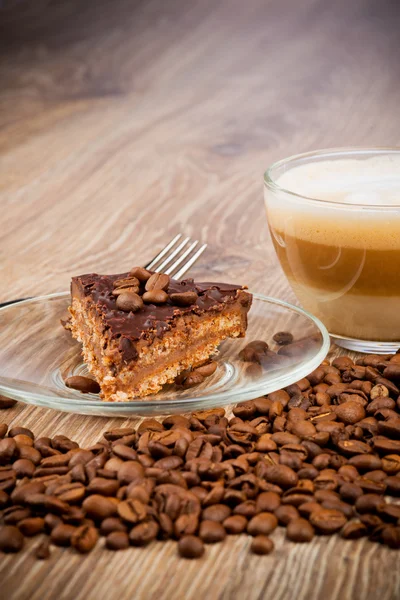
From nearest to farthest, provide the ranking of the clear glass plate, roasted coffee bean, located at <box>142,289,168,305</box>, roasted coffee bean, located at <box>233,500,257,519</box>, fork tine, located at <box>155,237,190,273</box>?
roasted coffee bean, located at <box>233,500,257,519</box> < the clear glass plate < roasted coffee bean, located at <box>142,289,168,305</box> < fork tine, located at <box>155,237,190,273</box>

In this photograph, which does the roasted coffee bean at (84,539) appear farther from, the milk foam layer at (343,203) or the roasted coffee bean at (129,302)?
the milk foam layer at (343,203)

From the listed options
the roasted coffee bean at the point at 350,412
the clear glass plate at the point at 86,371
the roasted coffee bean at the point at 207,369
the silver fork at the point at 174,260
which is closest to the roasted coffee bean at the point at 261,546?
the clear glass plate at the point at 86,371

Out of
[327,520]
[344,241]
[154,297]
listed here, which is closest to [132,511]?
[327,520]

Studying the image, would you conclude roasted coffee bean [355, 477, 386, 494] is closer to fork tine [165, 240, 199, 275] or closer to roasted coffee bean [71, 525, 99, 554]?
roasted coffee bean [71, 525, 99, 554]

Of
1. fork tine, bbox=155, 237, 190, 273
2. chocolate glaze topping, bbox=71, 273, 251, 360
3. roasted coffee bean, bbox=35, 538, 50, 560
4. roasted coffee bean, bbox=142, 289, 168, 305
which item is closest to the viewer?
roasted coffee bean, bbox=35, 538, 50, 560

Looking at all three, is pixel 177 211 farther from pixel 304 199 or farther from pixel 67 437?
pixel 67 437

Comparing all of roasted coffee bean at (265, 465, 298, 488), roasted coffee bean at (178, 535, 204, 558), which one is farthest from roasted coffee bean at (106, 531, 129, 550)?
roasted coffee bean at (265, 465, 298, 488)

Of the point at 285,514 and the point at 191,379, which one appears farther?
the point at 191,379

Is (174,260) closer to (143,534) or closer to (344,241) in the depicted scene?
(344,241)
